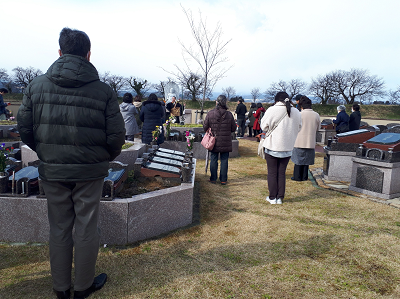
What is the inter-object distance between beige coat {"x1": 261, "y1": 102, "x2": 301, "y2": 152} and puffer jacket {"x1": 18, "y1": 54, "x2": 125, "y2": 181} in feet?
10.1

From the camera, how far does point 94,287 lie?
2596 mm

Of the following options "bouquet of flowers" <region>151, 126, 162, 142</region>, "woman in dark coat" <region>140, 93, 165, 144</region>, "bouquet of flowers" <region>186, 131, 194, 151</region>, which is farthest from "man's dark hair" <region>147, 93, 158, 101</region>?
"bouquet of flowers" <region>186, 131, 194, 151</region>

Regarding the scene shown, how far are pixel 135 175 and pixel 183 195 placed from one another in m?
1.20

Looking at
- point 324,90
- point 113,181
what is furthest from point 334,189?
point 324,90

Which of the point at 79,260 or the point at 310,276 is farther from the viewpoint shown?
the point at 310,276

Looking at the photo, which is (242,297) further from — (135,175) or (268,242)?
(135,175)

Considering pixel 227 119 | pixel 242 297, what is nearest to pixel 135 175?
pixel 227 119

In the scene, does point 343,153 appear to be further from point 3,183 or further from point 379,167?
point 3,183

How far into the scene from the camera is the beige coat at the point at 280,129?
15.6ft

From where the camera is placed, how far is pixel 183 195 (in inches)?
158

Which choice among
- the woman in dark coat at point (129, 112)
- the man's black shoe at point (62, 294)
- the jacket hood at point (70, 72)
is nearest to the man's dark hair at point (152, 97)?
the woman in dark coat at point (129, 112)

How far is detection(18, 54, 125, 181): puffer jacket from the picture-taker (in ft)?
7.33

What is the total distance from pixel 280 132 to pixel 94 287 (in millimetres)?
3344

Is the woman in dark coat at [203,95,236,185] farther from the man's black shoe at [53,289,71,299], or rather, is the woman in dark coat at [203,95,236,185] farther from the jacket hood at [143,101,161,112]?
the man's black shoe at [53,289,71,299]
